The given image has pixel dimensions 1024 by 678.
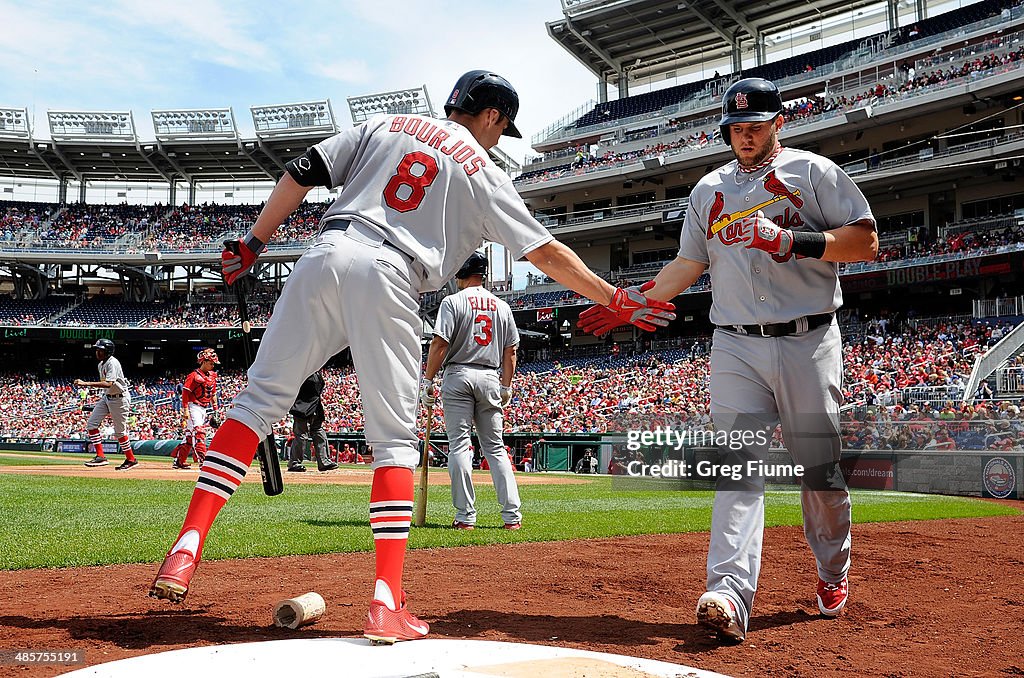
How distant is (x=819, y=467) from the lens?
3385 millimetres

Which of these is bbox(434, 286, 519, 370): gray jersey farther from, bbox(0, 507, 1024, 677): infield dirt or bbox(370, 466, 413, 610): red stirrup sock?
bbox(370, 466, 413, 610): red stirrup sock

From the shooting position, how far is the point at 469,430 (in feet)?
21.8

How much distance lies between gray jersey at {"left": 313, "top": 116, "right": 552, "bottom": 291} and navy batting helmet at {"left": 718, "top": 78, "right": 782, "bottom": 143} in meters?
1.12

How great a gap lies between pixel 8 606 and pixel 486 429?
402 centimetres

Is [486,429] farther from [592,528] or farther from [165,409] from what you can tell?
[165,409]

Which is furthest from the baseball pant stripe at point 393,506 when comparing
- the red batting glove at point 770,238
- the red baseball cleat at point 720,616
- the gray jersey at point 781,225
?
the red batting glove at point 770,238

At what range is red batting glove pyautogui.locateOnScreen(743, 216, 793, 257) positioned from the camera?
3117mm

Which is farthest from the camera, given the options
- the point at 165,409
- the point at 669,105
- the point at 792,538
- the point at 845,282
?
the point at 669,105

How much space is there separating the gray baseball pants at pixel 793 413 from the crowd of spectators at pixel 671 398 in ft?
36.8

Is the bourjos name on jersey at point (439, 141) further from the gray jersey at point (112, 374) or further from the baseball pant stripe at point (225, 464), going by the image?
the gray jersey at point (112, 374)

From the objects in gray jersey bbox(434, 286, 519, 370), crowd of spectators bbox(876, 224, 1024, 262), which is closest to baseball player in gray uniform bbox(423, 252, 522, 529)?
gray jersey bbox(434, 286, 519, 370)

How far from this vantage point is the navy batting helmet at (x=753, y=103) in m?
3.44

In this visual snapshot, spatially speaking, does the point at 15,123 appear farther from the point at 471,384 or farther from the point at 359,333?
the point at 359,333

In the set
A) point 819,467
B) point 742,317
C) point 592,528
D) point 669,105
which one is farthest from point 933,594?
point 669,105
